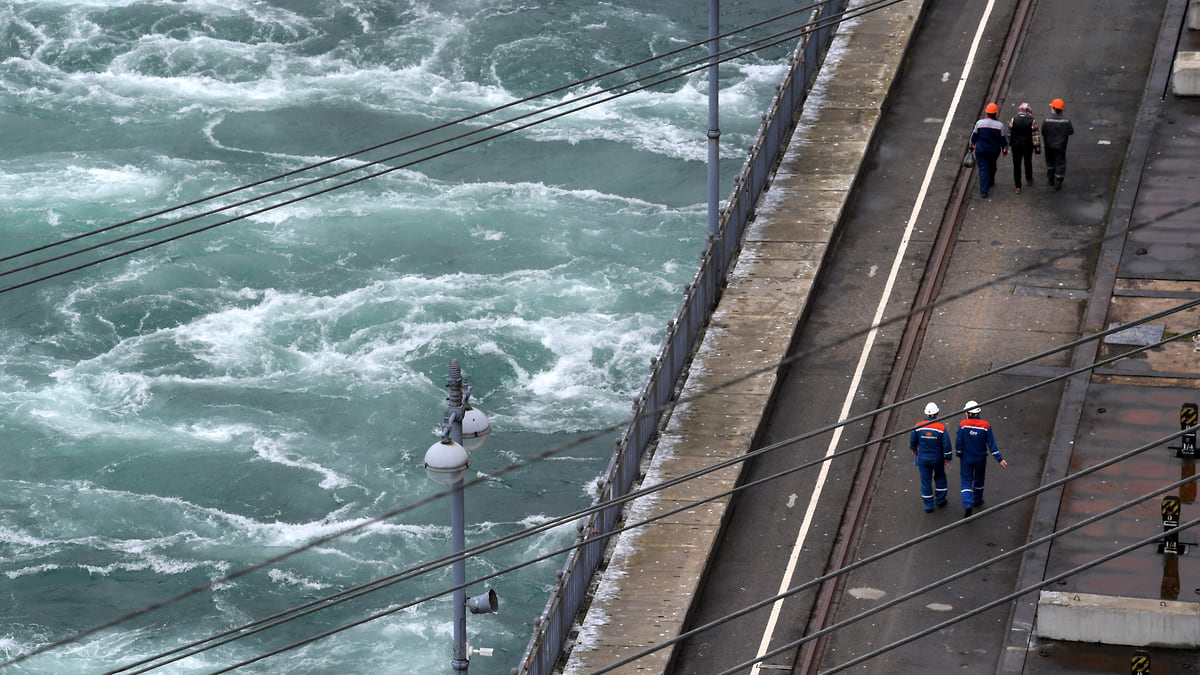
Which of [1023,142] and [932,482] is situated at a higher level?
[1023,142]

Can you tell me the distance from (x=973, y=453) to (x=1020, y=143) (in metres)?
9.08

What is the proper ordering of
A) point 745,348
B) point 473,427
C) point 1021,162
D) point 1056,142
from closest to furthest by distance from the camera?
point 473,427, point 745,348, point 1056,142, point 1021,162

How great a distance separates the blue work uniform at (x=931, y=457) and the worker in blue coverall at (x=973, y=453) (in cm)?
18

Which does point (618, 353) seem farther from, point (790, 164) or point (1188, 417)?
point (1188, 417)

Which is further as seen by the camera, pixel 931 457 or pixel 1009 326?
pixel 1009 326

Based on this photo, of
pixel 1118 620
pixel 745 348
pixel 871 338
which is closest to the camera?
pixel 1118 620

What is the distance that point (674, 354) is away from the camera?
2783cm

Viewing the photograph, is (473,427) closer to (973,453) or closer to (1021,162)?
(973,453)

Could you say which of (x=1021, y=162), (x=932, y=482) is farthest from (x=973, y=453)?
(x=1021, y=162)

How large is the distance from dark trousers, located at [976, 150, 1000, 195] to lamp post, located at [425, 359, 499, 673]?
50.1 feet

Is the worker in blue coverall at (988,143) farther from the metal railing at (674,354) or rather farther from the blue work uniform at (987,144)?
the metal railing at (674,354)

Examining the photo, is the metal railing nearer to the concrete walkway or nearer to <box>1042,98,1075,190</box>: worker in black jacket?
the concrete walkway

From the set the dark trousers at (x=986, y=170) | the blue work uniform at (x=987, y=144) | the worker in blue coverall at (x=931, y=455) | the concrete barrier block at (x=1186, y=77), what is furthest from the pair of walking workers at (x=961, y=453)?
the concrete barrier block at (x=1186, y=77)

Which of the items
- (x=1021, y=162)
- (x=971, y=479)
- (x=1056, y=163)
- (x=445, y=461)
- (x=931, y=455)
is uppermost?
(x=445, y=461)
